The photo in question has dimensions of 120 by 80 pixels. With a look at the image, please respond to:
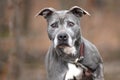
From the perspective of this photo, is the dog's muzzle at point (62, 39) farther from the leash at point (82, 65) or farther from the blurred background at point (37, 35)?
the blurred background at point (37, 35)

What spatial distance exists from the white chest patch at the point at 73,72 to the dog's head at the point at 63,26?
463 millimetres

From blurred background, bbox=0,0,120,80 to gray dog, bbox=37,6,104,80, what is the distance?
5.53 m

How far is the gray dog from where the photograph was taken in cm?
1054

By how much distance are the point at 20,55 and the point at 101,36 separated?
21.9 ft

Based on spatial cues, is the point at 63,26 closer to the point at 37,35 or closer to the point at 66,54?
the point at 66,54

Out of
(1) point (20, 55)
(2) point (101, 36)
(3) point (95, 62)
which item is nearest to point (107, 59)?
(2) point (101, 36)

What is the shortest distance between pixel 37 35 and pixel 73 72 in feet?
45.5

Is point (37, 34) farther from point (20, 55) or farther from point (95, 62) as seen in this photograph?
point (95, 62)

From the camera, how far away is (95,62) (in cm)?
1090

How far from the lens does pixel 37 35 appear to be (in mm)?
24594

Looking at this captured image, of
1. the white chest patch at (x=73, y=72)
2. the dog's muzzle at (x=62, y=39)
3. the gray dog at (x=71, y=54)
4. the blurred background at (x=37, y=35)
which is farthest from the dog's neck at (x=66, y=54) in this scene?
the blurred background at (x=37, y=35)

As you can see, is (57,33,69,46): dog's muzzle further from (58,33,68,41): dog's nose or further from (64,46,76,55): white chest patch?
(64,46,76,55): white chest patch

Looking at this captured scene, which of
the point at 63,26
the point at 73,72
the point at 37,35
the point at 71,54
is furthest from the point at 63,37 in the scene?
the point at 37,35

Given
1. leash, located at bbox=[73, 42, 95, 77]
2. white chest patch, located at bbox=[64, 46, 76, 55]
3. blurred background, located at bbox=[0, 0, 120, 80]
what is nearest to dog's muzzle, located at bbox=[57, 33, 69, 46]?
white chest patch, located at bbox=[64, 46, 76, 55]
